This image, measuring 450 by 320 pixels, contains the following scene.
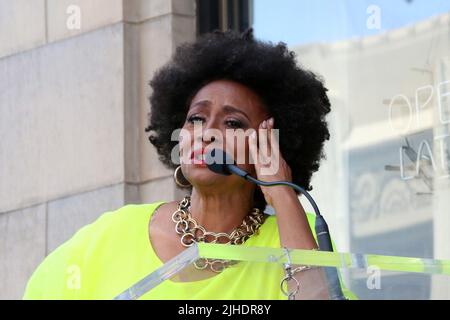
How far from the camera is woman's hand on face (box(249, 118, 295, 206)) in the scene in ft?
13.5

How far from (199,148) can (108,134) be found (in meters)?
3.16

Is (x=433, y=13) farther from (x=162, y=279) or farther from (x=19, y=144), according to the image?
(x=162, y=279)

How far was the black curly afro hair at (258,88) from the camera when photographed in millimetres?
4535

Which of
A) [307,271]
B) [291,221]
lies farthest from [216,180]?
[307,271]

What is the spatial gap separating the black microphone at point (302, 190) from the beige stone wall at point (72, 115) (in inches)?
116

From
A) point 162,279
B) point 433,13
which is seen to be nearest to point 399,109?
point 433,13

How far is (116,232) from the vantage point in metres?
4.26

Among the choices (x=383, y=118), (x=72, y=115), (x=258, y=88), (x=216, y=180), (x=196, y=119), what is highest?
(x=72, y=115)

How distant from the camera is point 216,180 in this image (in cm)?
419

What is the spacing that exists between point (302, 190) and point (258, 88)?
0.88 meters

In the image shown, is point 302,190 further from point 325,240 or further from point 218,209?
point 218,209

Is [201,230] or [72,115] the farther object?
[72,115]

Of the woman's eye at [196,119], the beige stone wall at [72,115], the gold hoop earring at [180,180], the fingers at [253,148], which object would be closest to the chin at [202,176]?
the fingers at [253,148]

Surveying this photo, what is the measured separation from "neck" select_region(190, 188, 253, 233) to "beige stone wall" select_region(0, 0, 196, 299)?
2.62 meters
